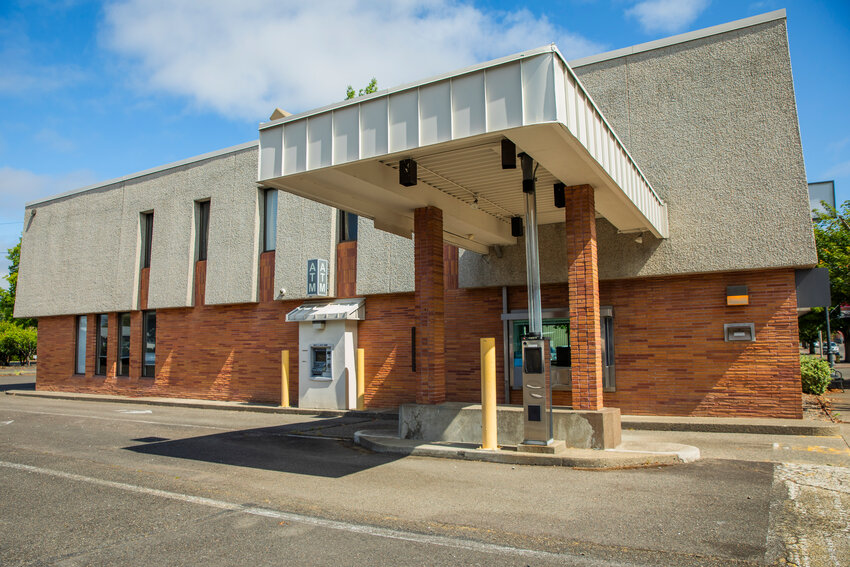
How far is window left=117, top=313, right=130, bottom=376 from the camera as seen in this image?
2200 centimetres

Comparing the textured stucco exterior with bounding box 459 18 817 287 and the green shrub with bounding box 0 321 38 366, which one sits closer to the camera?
the textured stucco exterior with bounding box 459 18 817 287

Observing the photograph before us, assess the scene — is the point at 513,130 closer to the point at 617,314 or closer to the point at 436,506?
the point at 436,506

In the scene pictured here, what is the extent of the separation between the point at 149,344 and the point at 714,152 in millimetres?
18847

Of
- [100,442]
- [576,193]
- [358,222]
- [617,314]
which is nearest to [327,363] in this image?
[358,222]

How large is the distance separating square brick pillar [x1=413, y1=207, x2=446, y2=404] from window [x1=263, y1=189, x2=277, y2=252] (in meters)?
8.93

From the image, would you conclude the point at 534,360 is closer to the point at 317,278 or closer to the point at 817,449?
the point at 817,449

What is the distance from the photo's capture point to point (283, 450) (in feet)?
32.6

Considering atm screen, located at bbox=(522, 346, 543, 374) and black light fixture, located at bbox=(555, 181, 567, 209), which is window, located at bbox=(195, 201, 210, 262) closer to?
black light fixture, located at bbox=(555, 181, 567, 209)

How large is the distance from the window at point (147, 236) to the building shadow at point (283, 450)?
11.8 metres

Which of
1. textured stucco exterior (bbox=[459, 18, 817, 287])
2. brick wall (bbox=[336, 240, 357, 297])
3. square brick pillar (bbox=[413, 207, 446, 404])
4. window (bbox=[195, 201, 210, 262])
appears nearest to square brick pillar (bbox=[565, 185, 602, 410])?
square brick pillar (bbox=[413, 207, 446, 404])

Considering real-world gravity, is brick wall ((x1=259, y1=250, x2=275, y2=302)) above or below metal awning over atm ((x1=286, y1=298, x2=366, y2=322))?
above

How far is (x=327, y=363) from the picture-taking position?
16094 millimetres

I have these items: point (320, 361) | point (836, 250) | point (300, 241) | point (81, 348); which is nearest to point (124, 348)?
point (81, 348)

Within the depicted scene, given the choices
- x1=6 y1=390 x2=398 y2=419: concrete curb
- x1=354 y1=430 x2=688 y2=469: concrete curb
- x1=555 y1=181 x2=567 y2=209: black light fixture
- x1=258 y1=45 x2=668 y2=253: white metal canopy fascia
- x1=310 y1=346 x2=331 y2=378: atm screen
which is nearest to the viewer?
→ x1=258 y1=45 x2=668 y2=253: white metal canopy fascia
